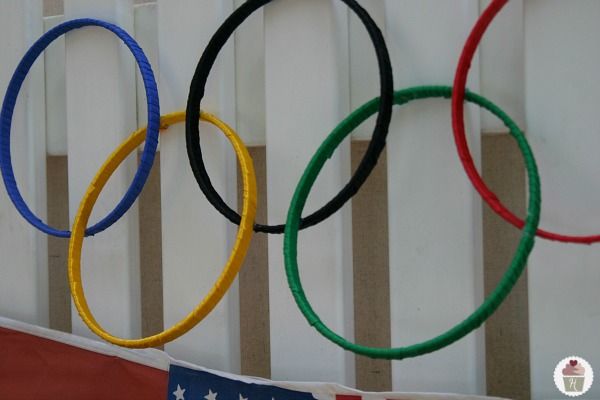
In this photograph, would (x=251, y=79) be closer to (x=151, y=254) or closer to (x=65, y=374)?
(x=151, y=254)

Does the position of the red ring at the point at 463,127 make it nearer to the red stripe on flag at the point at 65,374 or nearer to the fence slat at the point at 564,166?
the fence slat at the point at 564,166

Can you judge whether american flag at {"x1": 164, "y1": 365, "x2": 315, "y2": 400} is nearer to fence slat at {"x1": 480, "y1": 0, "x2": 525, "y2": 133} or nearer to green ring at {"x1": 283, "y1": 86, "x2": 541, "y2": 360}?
green ring at {"x1": 283, "y1": 86, "x2": 541, "y2": 360}

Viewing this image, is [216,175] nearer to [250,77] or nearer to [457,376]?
[250,77]

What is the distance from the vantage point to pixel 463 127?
0.57m

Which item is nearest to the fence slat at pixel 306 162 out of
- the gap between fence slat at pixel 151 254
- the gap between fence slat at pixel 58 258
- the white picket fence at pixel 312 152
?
the white picket fence at pixel 312 152

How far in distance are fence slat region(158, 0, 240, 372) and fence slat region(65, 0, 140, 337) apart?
1.9 inches

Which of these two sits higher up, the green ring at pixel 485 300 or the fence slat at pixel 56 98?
the fence slat at pixel 56 98

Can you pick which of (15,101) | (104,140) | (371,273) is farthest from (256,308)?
(15,101)

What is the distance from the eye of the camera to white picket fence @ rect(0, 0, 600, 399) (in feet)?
1.96

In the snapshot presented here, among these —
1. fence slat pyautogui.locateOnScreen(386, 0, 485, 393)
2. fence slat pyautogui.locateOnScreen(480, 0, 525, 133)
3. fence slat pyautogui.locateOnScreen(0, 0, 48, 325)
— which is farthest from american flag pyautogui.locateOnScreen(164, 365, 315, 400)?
fence slat pyautogui.locateOnScreen(480, 0, 525, 133)

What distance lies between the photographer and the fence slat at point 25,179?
2.73ft

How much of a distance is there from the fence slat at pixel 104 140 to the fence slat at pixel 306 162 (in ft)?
0.58

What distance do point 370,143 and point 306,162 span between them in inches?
4.6

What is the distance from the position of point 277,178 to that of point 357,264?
0.16 m
